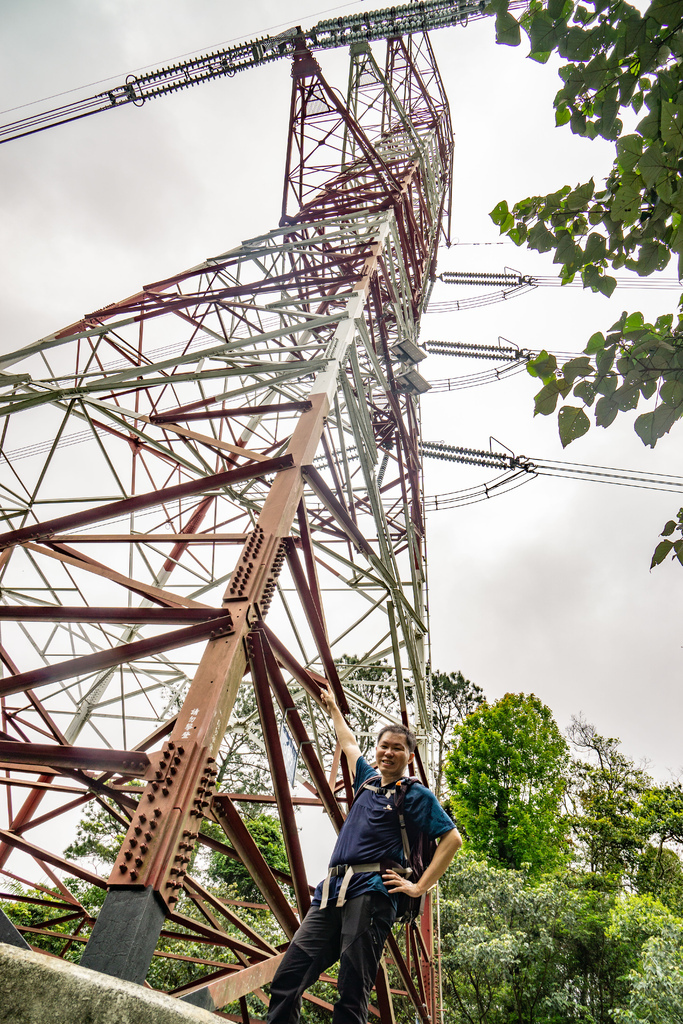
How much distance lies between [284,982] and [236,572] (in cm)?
208

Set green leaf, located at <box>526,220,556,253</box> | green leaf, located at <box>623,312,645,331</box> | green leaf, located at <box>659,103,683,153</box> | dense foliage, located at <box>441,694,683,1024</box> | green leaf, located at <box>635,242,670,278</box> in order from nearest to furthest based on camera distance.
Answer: green leaf, located at <box>659,103,683,153</box> → green leaf, located at <box>623,312,645,331</box> → green leaf, located at <box>635,242,670,278</box> → green leaf, located at <box>526,220,556,253</box> → dense foliage, located at <box>441,694,683,1024</box>

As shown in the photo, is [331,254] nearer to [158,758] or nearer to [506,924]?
[158,758]

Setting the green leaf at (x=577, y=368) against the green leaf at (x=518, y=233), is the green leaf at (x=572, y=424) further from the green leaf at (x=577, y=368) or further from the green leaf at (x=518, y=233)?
the green leaf at (x=518, y=233)

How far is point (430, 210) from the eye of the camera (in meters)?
12.4

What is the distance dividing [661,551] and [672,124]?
1.54 m

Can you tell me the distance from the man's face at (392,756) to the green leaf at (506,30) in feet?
10.8

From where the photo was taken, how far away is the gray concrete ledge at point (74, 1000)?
154 centimetres

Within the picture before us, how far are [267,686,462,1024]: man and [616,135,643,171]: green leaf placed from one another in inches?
114

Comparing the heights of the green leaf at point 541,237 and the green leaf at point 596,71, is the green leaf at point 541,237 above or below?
below

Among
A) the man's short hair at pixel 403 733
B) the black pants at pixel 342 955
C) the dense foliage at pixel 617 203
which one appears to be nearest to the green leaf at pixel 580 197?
the dense foliage at pixel 617 203

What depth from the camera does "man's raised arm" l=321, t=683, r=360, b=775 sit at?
145 inches

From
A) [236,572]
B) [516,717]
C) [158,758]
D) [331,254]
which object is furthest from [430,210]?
[516,717]

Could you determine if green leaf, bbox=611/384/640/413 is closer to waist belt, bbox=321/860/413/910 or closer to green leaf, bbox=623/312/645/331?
green leaf, bbox=623/312/645/331

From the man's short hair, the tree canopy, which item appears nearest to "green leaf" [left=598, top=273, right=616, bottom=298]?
the man's short hair
